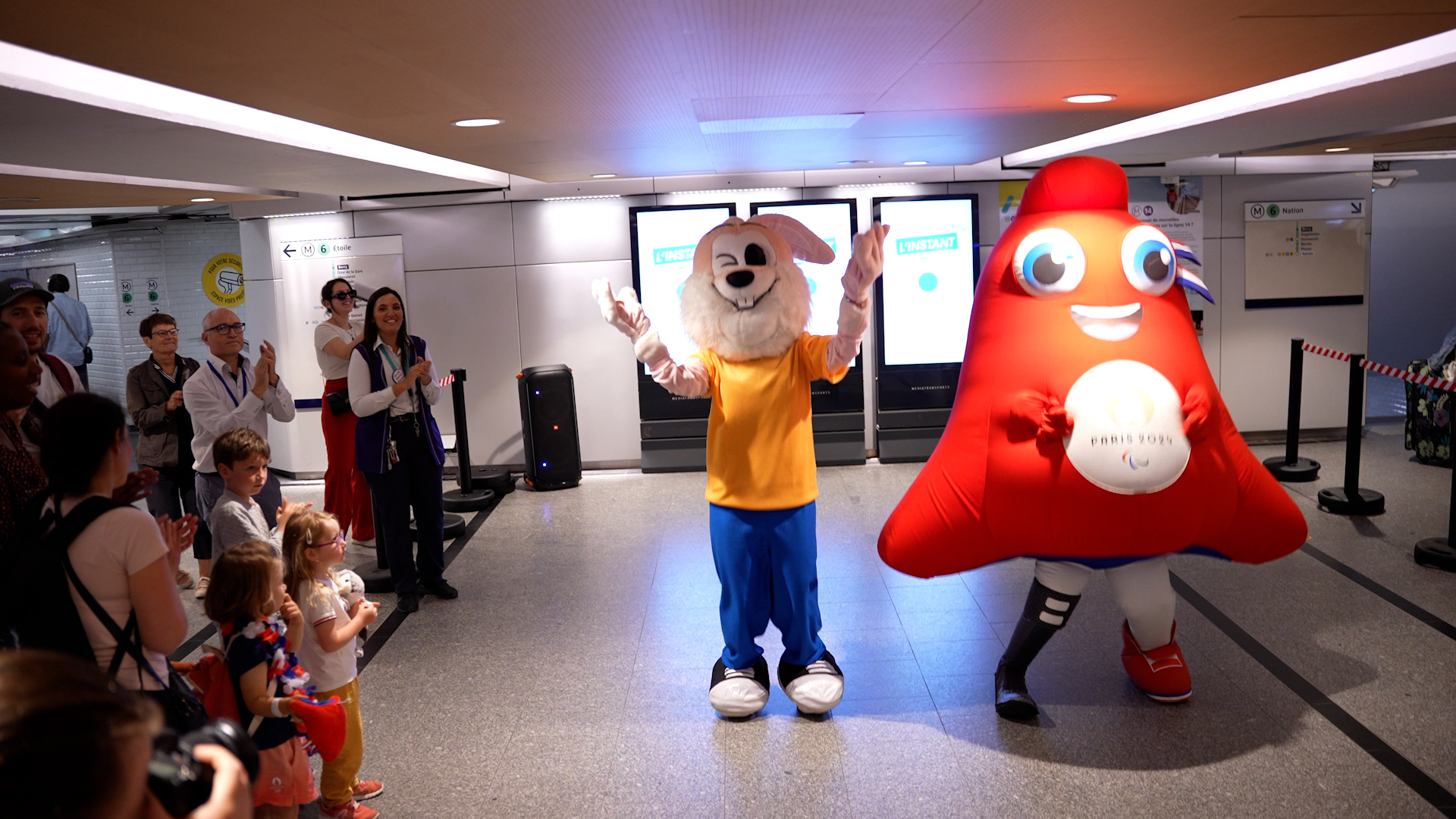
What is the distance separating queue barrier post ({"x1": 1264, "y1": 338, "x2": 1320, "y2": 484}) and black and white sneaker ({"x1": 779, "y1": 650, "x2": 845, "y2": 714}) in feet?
14.3

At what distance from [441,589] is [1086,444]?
3.28 meters

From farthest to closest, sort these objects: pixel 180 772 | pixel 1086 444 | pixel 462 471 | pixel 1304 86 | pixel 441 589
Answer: pixel 462 471 < pixel 441 589 < pixel 1304 86 < pixel 1086 444 < pixel 180 772

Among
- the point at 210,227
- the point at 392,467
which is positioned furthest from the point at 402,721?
the point at 210,227

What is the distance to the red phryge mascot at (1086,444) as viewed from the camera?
2.99m

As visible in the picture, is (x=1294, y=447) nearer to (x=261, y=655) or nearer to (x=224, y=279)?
(x=261, y=655)

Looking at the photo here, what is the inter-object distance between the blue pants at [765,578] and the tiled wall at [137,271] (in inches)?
388

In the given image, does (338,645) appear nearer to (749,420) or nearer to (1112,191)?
(749,420)

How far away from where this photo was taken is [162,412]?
4.71 meters

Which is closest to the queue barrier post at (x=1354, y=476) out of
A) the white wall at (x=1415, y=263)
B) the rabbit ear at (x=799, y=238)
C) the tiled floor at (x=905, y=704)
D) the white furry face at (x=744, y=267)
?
the tiled floor at (x=905, y=704)

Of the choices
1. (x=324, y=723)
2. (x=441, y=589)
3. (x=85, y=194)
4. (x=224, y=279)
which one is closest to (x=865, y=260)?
(x=324, y=723)

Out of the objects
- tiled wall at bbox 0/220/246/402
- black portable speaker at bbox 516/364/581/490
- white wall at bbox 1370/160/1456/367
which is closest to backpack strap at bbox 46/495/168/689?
black portable speaker at bbox 516/364/581/490

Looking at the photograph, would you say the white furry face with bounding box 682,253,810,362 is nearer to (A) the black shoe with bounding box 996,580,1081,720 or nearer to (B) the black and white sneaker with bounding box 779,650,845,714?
(B) the black and white sneaker with bounding box 779,650,845,714

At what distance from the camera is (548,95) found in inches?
130

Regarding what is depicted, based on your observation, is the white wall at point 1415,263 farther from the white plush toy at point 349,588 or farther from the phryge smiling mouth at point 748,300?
the white plush toy at point 349,588
